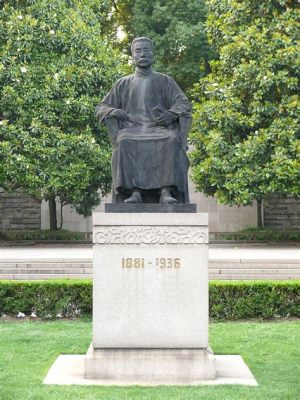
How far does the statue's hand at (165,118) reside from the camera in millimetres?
9383

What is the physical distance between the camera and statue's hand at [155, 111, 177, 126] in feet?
30.8

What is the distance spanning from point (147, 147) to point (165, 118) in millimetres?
455

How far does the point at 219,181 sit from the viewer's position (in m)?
23.5

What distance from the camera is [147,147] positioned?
920cm

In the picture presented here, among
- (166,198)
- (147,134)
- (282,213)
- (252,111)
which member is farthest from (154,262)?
(282,213)

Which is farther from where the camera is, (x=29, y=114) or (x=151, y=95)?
(x=29, y=114)

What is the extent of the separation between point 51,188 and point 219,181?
17.1ft

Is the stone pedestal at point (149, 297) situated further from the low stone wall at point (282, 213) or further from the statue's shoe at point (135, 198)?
the low stone wall at point (282, 213)

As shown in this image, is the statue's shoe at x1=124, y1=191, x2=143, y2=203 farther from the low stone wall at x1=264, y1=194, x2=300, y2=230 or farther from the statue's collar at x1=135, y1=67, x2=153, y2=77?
the low stone wall at x1=264, y1=194, x2=300, y2=230

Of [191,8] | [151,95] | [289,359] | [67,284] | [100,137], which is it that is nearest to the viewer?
[151,95]

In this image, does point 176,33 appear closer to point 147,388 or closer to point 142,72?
point 142,72

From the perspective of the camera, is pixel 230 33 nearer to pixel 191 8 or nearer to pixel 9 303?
pixel 191 8

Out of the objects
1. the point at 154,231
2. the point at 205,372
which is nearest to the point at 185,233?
the point at 154,231

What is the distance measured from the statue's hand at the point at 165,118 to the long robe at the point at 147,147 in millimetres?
52
